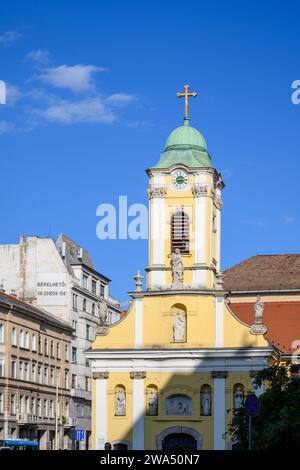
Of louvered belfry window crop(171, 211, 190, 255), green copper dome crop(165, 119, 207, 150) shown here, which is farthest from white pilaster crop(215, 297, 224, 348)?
green copper dome crop(165, 119, 207, 150)

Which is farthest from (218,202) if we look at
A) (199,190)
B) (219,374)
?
(219,374)

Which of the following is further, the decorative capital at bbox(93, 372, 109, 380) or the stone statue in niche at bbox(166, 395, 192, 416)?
the decorative capital at bbox(93, 372, 109, 380)

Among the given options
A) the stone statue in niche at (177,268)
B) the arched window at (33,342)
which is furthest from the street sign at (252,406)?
the arched window at (33,342)

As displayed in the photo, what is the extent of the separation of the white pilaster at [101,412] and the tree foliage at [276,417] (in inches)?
856

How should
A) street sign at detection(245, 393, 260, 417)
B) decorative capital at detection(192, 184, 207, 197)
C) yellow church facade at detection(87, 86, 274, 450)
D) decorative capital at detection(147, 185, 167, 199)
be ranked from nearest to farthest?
1. street sign at detection(245, 393, 260, 417)
2. yellow church facade at detection(87, 86, 274, 450)
3. decorative capital at detection(192, 184, 207, 197)
4. decorative capital at detection(147, 185, 167, 199)

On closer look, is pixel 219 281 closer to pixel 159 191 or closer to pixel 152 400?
pixel 159 191

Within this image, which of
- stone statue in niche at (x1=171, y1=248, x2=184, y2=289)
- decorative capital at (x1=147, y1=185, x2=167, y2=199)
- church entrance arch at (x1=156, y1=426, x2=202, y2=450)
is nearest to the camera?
church entrance arch at (x1=156, y1=426, x2=202, y2=450)

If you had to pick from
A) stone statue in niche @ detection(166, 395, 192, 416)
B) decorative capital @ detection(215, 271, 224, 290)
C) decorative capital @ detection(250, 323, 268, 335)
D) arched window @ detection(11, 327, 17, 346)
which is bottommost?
stone statue in niche @ detection(166, 395, 192, 416)

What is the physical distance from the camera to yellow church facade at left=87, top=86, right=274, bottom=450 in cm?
5444

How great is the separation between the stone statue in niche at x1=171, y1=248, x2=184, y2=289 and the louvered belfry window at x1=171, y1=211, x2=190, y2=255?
5.45ft

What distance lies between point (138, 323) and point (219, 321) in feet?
15.0

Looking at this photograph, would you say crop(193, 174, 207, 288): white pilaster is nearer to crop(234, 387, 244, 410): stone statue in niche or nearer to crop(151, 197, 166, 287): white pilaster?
crop(151, 197, 166, 287): white pilaster

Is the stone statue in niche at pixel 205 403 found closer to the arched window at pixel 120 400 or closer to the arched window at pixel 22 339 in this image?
the arched window at pixel 120 400
